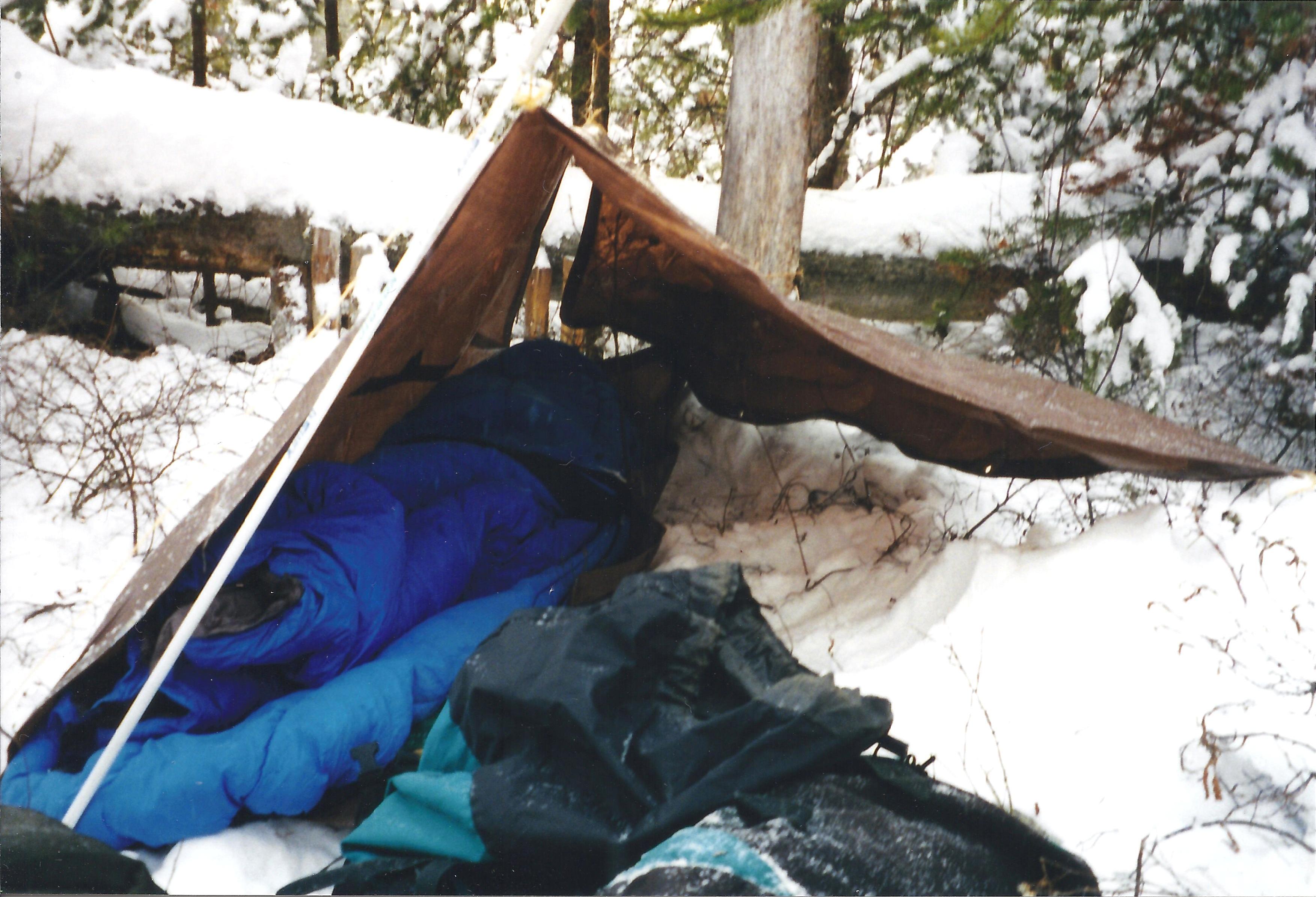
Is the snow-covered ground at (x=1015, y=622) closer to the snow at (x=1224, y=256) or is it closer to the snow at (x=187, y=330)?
the snow at (x=1224, y=256)

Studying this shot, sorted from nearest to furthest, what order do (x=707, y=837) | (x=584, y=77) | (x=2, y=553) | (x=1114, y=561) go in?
(x=707, y=837)
(x=1114, y=561)
(x=2, y=553)
(x=584, y=77)

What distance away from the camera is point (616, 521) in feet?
10.5

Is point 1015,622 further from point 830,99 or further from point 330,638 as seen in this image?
point 830,99

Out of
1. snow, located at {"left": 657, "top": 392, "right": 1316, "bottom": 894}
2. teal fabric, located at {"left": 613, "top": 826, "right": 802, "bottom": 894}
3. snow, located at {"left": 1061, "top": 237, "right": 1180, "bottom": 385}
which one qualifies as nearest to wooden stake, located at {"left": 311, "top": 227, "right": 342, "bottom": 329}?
snow, located at {"left": 657, "top": 392, "right": 1316, "bottom": 894}

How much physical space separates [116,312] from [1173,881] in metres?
6.07

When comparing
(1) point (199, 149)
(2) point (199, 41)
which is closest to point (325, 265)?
(1) point (199, 149)

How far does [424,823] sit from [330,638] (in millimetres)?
715

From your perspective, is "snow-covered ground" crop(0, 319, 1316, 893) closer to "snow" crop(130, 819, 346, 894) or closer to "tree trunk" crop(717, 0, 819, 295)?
"snow" crop(130, 819, 346, 894)

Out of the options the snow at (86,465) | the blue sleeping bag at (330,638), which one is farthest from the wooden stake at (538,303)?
the blue sleeping bag at (330,638)

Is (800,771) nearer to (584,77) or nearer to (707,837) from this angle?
(707,837)

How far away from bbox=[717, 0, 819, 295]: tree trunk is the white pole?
180 cm

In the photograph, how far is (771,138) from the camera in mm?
3895

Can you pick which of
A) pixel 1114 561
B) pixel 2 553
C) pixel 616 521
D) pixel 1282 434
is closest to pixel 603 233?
pixel 616 521

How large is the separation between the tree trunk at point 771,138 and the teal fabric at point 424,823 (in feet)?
9.34
